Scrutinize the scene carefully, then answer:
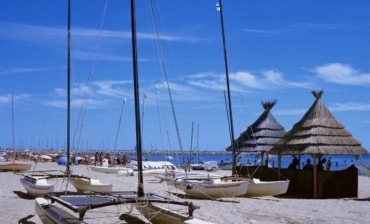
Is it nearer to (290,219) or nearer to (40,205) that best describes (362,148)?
(290,219)

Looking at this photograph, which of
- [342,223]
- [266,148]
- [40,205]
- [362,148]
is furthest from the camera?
[266,148]

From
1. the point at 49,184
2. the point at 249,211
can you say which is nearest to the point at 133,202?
the point at 249,211

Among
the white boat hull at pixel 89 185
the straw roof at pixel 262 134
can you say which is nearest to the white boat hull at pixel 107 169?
the straw roof at pixel 262 134

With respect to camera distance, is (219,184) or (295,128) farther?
(295,128)

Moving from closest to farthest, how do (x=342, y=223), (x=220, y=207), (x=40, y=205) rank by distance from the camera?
(x=40, y=205) < (x=342, y=223) < (x=220, y=207)

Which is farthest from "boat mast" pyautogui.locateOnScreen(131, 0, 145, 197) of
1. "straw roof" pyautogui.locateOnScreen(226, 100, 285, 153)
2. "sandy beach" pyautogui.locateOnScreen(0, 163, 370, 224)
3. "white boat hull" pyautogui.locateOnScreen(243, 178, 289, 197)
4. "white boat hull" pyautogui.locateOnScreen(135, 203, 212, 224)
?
"straw roof" pyautogui.locateOnScreen(226, 100, 285, 153)

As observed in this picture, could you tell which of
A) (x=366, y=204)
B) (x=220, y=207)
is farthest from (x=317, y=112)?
(x=220, y=207)

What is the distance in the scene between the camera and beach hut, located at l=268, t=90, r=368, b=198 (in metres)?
19.3

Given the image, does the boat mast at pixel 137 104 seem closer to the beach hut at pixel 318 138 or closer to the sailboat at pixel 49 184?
the sailboat at pixel 49 184

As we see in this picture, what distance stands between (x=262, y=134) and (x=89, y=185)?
9606mm

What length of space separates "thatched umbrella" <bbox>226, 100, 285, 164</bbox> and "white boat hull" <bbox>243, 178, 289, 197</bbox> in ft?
14.4

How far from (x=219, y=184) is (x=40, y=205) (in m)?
7.65

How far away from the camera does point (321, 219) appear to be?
45.9 feet

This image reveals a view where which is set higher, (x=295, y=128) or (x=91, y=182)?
(x=295, y=128)
